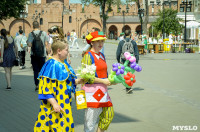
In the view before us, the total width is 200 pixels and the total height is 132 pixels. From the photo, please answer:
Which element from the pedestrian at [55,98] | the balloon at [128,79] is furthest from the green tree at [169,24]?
the pedestrian at [55,98]

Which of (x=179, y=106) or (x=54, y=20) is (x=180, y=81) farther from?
(x=54, y=20)

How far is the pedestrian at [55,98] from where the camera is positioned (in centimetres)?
401

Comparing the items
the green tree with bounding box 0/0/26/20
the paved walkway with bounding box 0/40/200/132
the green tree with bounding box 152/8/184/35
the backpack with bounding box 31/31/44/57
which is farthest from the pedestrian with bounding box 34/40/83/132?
the green tree with bounding box 152/8/184/35

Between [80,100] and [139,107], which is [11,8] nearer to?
[139,107]

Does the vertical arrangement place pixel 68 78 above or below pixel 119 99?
above

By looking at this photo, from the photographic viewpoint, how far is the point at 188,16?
67.1 meters

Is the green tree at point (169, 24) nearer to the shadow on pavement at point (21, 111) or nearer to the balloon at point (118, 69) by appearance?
the shadow on pavement at point (21, 111)

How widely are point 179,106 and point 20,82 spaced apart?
5985 millimetres

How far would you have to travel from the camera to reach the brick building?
86.8 m

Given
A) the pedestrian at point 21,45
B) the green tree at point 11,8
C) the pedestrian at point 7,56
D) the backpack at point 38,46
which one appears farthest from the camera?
the green tree at point 11,8

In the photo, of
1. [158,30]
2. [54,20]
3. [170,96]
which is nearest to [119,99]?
[170,96]

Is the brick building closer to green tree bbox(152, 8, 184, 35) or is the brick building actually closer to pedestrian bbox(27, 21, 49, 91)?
green tree bbox(152, 8, 184, 35)

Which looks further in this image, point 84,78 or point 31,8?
point 31,8

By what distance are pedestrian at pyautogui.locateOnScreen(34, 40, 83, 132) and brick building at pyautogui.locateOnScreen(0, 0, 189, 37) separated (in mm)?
80288
